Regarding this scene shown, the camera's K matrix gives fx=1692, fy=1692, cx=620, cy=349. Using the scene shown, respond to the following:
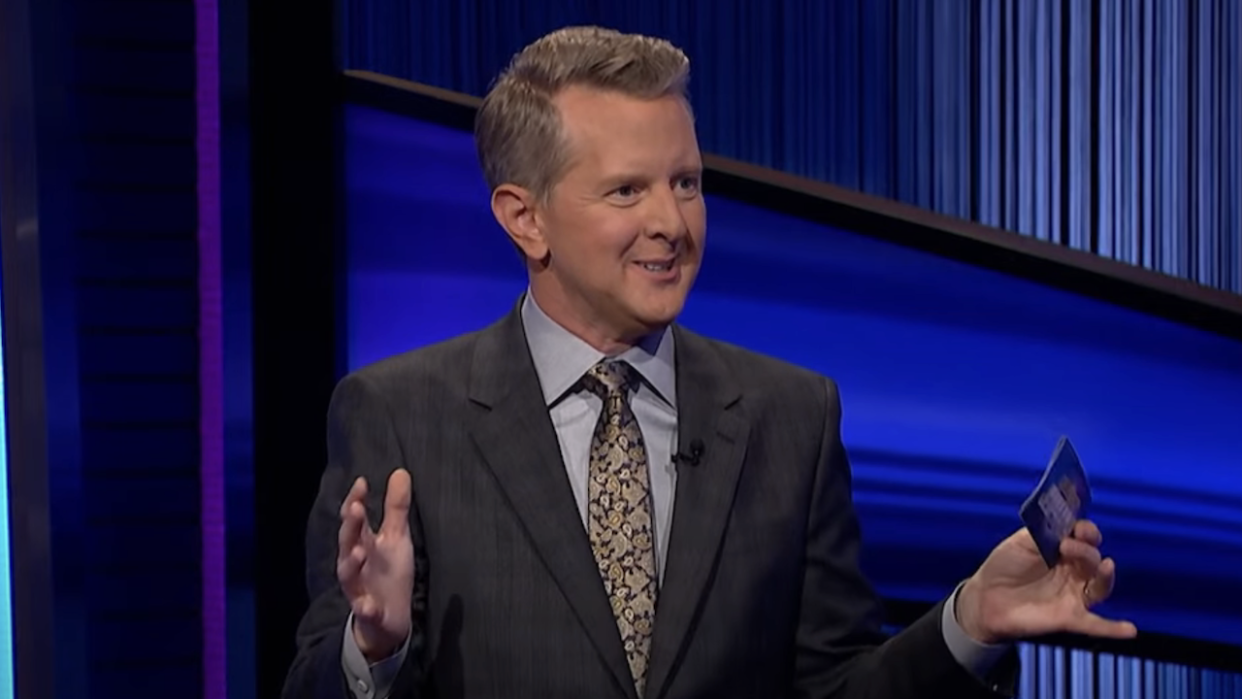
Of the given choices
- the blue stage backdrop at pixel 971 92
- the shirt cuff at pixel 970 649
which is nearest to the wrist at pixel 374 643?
the shirt cuff at pixel 970 649

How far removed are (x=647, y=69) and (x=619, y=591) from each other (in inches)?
25.4

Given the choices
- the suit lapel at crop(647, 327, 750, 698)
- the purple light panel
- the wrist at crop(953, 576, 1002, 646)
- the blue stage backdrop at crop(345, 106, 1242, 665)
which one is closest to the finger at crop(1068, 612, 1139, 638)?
the wrist at crop(953, 576, 1002, 646)

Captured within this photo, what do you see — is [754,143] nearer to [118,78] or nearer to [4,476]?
[118,78]

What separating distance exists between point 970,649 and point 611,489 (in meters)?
0.47

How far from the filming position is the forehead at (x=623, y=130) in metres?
2.08

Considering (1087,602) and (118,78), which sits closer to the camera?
(1087,602)

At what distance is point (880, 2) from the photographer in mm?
3055

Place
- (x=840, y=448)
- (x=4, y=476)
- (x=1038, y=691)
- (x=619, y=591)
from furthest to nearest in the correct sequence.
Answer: (x=1038, y=691) → (x=4, y=476) → (x=840, y=448) → (x=619, y=591)

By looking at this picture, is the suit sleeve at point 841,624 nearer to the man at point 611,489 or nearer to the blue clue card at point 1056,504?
the man at point 611,489

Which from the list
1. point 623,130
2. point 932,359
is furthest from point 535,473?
point 932,359

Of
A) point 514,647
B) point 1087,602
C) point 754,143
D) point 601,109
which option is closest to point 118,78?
point 754,143

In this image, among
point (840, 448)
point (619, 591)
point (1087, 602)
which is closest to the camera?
point (1087, 602)

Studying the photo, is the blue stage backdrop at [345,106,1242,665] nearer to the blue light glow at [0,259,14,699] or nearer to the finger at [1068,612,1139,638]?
the blue light glow at [0,259,14,699]

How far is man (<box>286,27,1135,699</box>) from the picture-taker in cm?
203
